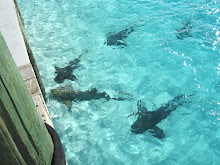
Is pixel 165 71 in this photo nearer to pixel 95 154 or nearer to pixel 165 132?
pixel 165 132

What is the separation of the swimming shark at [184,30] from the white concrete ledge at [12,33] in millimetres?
5301

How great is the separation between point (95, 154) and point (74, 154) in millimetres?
415

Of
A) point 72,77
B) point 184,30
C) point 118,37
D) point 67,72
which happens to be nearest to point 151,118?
point 72,77

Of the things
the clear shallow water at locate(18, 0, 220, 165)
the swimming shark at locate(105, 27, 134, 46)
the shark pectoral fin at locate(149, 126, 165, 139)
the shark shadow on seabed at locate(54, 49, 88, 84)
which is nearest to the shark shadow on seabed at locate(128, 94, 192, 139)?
the shark pectoral fin at locate(149, 126, 165, 139)

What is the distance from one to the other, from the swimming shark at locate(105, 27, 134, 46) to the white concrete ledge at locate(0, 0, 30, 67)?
3.31 m

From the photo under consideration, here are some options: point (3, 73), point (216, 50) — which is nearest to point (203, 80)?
point (216, 50)

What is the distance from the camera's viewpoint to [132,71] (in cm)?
646

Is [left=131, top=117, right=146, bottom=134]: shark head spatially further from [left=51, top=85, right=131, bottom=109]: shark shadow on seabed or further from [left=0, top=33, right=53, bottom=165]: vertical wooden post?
[left=0, top=33, right=53, bottom=165]: vertical wooden post

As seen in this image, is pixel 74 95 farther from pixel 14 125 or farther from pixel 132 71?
pixel 14 125

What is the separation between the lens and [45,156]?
1.18 metres

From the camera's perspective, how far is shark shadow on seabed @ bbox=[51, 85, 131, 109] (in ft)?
17.4

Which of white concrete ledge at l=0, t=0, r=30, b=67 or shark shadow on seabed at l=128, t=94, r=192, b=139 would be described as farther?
shark shadow on seabed at l=128, t=94, r=192, b=139

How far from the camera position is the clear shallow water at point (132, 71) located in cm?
460

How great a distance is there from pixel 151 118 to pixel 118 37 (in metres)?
3.62
